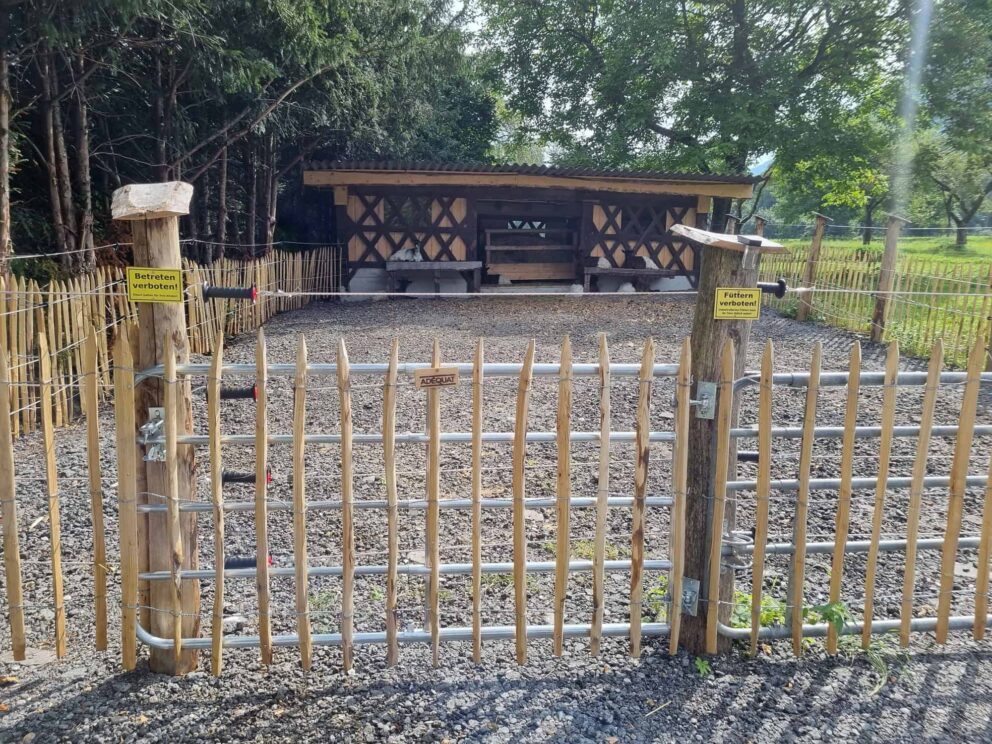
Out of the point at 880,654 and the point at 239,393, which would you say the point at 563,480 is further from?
the point at 880,654

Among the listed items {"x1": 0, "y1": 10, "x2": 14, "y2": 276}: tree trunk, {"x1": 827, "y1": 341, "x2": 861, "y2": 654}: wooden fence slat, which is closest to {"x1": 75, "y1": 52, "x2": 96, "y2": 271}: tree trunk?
{"x1": 0, "y1": 10, "x2": 14, "y2": 276}: tree trunk

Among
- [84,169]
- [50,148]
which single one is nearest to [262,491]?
[50,148]

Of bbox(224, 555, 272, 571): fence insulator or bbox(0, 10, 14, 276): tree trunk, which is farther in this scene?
bbox(0, 10, 14, 276): tree trunk

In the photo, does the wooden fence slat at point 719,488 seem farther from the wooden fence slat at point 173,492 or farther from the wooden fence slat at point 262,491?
the wooden fence slat at point 173,492

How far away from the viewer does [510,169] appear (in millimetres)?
14227

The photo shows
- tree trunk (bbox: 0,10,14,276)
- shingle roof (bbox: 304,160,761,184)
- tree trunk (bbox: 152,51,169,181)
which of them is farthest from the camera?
shingle roof (bbox: 304,160,761,184)

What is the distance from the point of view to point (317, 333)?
10547 millimetres

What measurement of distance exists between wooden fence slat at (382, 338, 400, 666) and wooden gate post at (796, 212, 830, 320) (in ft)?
35.9

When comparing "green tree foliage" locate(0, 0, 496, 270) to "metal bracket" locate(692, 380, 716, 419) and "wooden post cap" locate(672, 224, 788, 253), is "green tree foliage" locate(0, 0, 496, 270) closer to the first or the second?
"wooden post cap" locate(672, 224, 788, 253)

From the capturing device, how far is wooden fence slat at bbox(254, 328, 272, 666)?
2.28 m

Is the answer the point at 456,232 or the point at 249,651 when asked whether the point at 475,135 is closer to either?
the point at 456,232

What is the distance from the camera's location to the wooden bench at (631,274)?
16.1m

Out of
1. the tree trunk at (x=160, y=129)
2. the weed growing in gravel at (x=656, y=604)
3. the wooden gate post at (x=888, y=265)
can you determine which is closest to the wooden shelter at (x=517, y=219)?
the tree trunk at (x=160, y=129)

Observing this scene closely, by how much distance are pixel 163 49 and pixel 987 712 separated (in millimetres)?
10458
